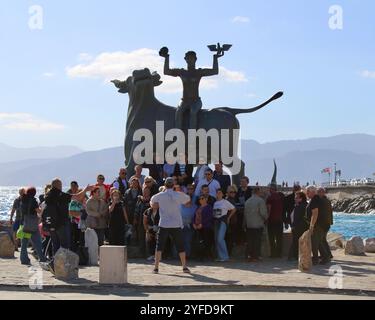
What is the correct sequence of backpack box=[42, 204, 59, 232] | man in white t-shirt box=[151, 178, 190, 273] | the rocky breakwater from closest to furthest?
backpack box=[42, 204, 59, 232], man in white t-shirt box=[151, 178, 190, 273], the rocky breakwater

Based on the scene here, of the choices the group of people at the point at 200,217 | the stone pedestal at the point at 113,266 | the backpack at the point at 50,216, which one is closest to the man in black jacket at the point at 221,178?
the group of people at the point at 200,217

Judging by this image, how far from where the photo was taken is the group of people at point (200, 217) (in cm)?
1359

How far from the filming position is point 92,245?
45.3ft

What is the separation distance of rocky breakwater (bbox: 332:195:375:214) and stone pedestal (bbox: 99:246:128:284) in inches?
3606

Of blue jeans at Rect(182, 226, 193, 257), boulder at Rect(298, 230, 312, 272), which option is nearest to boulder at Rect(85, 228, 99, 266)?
blue jeans at Rect(182, 226, 193, 257)

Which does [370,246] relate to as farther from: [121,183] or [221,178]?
[121,183]

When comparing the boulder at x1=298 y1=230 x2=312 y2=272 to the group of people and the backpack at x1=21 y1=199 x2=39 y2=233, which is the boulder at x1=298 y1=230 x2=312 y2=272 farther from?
the backpack at x1=21 y1=199 x2=39 y2=233

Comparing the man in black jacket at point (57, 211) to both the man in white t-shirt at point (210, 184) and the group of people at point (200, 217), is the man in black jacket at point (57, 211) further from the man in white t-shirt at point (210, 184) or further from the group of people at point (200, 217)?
the man in white t-shirt at point (210, 184)

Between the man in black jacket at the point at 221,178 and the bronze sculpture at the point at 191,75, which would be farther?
the bronze sculpture at the point at 191,75

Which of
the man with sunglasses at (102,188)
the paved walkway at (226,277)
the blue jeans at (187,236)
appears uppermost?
the man with sunglasses at (102,188)

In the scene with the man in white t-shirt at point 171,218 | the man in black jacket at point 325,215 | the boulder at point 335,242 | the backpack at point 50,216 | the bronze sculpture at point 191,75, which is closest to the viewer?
the backpack at point 50,216

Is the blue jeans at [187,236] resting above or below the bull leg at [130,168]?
below

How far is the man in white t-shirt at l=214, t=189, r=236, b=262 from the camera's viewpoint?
14039mm

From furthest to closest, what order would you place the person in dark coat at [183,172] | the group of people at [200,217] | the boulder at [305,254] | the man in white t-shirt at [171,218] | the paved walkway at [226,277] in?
the person in dark coat at [183,172] < the group of people at [200,217] < the boulder at [305,254] < the man in white t-shirt at [171,218] < the paved walkway at [226,277]
